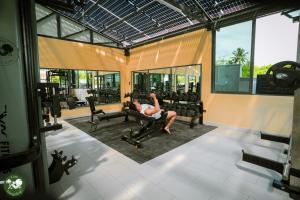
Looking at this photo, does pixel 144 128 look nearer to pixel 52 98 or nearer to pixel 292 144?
pixel 52 98

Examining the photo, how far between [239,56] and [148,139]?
3.41 metres

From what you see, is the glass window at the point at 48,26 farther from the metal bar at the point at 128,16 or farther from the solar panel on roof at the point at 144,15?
the metal bar at the point at 128,16

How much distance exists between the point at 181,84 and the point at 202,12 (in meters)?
2.92

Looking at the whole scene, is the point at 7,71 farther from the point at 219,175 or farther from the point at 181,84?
the point at 181,84

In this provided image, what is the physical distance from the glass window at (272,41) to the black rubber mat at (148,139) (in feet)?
6.96

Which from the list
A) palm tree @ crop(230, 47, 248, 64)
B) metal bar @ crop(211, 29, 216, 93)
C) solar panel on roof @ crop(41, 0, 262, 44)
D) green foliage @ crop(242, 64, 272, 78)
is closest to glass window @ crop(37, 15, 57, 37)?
solar panel on roof @ crop(41, 0, 262, 44)

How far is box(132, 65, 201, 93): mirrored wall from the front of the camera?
5.85 meters

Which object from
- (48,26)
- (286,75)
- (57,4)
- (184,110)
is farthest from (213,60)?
(48,26)

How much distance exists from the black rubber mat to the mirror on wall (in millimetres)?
1692

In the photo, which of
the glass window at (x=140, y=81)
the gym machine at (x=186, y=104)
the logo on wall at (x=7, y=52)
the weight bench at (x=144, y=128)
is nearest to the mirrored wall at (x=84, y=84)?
the glass window at (x=140, y=81)

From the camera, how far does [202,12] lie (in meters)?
4.41

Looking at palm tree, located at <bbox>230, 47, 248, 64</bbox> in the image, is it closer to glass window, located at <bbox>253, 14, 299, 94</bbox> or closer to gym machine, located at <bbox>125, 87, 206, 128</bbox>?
glass window, located at <bbox>253, 14, 299, 94</bbox>

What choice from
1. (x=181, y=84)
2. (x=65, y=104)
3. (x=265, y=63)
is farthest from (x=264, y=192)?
(x=65, y=104)

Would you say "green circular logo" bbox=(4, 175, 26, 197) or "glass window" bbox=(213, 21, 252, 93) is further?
"glass window" bbox=(213, 21, 252, 93)
